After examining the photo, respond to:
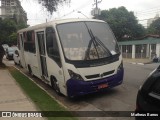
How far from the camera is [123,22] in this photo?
1961 inches

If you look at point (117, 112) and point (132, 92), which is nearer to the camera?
point (117, 112)

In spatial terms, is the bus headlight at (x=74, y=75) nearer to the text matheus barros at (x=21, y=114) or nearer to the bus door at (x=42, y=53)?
the text matheus barros at (x=21, y=114)

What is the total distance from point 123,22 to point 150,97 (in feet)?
154

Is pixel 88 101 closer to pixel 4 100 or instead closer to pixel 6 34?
pixel 4 100

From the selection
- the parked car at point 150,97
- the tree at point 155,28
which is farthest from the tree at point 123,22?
the parked car at point 150,97

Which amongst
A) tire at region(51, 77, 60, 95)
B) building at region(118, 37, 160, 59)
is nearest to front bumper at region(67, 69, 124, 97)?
tire at region(51, 77, 60, 95)

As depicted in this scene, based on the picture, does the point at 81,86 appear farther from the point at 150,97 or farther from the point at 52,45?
the point at 150,97

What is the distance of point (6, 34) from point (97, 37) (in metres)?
59.0

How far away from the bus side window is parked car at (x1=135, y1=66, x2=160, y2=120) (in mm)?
5008

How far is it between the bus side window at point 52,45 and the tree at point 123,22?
40.5 meters

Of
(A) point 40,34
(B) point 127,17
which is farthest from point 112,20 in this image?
(A) point 40,34

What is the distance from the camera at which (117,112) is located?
24.0 ft

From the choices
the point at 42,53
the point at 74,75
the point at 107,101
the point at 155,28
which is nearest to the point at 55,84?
the point at 74,75

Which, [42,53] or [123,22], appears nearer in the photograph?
[42,53]
